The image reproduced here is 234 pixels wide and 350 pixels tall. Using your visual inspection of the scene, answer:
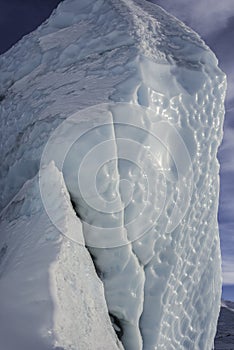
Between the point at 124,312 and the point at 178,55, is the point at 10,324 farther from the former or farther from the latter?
the point at 178,55

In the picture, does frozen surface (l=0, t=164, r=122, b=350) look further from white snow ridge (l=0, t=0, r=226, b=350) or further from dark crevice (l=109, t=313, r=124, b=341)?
dark crevice (l=109, t=313, r=124, b=341)

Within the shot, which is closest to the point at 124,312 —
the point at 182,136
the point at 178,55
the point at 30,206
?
the point at 30,206

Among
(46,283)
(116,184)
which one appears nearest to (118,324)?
(116,184)

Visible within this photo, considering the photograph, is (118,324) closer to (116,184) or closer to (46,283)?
(116,184)

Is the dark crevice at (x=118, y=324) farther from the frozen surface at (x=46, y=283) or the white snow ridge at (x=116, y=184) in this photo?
the frozen surface at (x=46, y=283)

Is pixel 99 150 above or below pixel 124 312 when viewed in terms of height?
above

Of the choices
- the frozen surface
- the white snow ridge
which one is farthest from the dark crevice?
the frozen surface

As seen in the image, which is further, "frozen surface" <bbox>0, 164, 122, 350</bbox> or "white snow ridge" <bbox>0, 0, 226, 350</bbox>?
"white snow ridge" <bbox>0, 0, 226, 350</bbox>

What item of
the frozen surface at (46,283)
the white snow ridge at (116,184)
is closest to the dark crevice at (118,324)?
the white snow ridge at (116,184)
